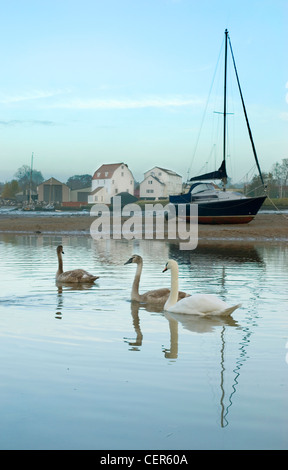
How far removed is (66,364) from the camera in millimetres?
7707

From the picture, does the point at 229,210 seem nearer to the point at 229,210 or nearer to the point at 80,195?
the point at 229,210

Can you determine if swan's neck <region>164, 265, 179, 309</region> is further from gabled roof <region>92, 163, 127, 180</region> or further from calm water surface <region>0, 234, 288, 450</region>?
gabled roof <region>92, 163, 127, 180</region>

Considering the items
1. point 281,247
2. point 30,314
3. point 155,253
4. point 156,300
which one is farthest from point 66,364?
point 281,247

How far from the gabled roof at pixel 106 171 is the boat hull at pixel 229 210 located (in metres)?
70.6

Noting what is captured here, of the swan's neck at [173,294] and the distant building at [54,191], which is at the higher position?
the distant building at [54,191]

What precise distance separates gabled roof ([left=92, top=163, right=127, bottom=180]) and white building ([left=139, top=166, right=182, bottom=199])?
851cm

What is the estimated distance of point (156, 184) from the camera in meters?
126

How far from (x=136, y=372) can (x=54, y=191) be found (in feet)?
437

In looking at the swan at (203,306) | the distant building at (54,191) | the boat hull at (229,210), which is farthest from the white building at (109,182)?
the swan at (203,306)

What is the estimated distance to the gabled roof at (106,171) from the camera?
395 feet

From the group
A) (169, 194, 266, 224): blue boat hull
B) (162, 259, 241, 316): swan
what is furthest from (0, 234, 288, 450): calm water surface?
(169, 194, 266, 224): blue boat hull

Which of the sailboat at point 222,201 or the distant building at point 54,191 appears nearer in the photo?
the sailboat at point 222,201

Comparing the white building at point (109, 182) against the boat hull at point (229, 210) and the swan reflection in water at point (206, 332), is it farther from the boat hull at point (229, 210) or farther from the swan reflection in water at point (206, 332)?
the swan reflection in water at point (206, 332)
